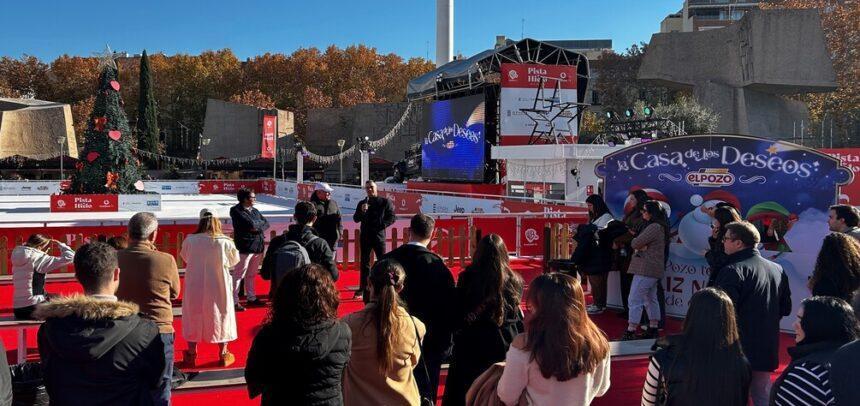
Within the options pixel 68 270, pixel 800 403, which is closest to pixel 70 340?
pixel 800 403

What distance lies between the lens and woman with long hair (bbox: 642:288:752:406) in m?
2.84

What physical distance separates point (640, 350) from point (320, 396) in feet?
14.6

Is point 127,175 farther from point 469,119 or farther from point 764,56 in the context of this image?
point 764,56

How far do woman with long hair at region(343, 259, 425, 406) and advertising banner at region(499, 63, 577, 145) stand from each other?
2500cm

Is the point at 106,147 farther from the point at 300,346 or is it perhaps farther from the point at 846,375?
the point at 846,375

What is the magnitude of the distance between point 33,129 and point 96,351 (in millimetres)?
64511

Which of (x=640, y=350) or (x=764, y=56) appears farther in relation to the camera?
(x=764, y=56)

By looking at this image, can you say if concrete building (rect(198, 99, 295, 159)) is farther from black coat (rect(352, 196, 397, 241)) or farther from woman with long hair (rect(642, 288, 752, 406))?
woman with long hair (rect(642, 288, 752, 406))

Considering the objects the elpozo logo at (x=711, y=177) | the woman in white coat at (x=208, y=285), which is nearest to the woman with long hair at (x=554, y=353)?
the woman in white coat at (x=208, y=285)

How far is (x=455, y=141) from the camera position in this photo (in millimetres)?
31344

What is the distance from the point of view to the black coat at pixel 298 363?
2.99 meters

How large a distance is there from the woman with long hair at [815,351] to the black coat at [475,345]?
1.58 metres

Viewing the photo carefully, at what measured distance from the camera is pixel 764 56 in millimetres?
47875

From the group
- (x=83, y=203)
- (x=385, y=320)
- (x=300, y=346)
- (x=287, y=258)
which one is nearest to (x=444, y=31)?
(x=83, y=203)
